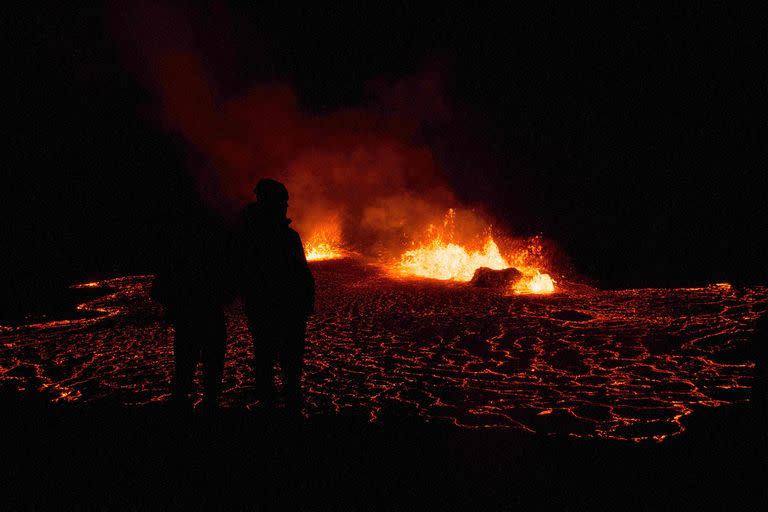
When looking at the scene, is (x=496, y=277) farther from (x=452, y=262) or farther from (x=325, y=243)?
(x=325, y=243)

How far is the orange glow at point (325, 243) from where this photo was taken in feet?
86.5

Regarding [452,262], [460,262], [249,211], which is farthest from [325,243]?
[249,211]

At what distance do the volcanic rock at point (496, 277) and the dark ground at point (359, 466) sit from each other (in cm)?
908

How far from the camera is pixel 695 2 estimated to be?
11.1 metres

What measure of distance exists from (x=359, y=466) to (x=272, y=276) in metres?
1.61

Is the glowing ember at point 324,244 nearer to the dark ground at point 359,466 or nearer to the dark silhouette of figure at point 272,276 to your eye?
the dark ground at point 359,466

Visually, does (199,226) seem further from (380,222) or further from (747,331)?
(380,222)

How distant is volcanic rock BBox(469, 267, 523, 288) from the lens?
521 inches

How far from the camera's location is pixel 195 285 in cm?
371

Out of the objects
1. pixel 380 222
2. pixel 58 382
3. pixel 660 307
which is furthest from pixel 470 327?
pixel 380 222

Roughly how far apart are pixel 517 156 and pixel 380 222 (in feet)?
40.3

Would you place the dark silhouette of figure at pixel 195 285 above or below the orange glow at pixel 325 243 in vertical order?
below

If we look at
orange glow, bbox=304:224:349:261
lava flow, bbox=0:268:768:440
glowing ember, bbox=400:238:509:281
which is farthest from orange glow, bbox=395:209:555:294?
orange glow, bbox=304:224:349:261

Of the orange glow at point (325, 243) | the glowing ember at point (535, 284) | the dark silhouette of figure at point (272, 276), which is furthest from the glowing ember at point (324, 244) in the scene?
the dark silhouette of figure at point (272, 276)
